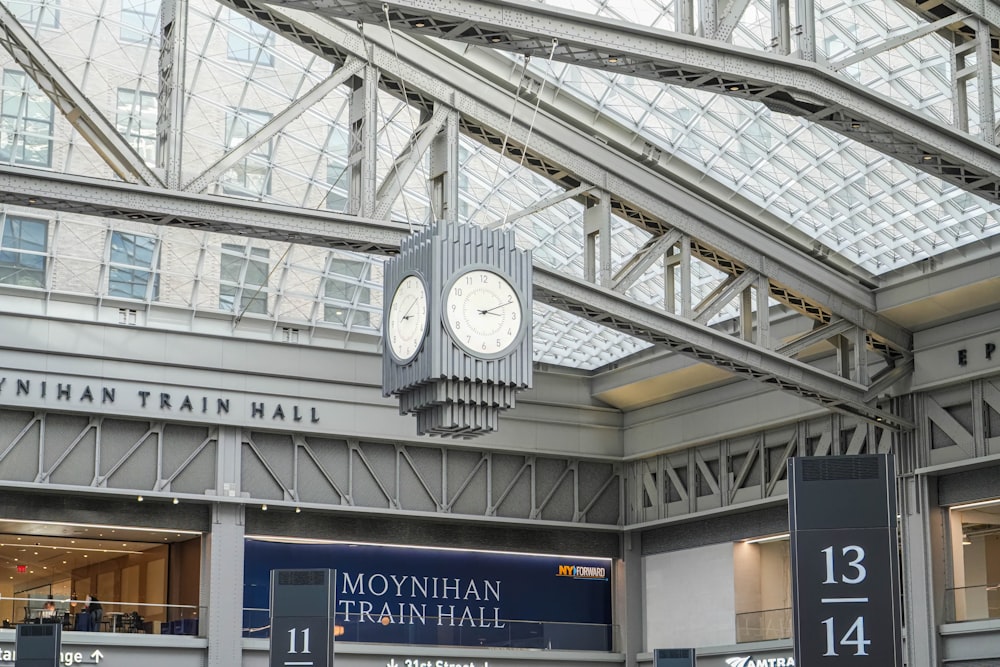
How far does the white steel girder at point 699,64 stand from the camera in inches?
843

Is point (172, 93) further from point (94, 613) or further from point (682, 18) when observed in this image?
point (94, 613)

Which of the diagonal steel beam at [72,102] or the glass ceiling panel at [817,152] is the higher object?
the glass ceiling panel at [817,152]

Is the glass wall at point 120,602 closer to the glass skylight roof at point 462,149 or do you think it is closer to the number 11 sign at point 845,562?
the glass skylight roof at point 462,149

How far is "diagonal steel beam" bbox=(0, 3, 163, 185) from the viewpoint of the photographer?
2678 centimetres

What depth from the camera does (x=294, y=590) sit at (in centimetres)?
2670

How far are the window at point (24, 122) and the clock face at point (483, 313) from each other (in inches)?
829

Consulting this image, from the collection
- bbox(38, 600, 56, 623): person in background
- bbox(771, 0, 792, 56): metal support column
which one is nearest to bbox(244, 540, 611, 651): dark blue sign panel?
bbox(38, 600, 56, 623): person in background

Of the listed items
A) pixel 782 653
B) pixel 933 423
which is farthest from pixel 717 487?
pixel 933 423

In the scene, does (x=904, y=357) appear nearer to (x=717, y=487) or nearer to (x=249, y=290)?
(x=717, y=487)

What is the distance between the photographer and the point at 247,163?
140ft

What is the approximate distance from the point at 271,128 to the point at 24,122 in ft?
47.8

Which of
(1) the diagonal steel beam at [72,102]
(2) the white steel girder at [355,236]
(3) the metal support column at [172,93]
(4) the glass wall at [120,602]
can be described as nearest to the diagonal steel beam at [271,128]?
(2) the white steel girder at [355,236]

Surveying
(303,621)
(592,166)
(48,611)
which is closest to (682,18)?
(592,166)

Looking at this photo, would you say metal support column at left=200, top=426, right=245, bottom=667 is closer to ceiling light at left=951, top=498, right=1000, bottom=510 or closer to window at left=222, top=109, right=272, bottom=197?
window at left=222, top=109, right=272, bottom=197
